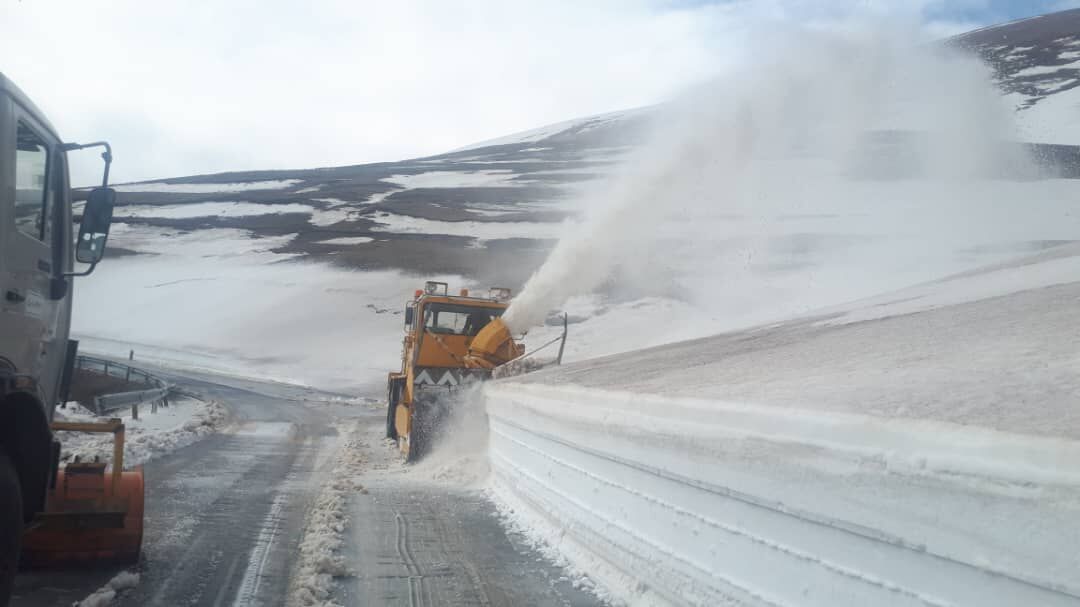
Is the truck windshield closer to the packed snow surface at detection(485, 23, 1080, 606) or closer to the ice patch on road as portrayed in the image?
the packed snow surface at detection(485, 23, 1080, 606)

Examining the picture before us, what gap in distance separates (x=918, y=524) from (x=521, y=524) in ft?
18.5

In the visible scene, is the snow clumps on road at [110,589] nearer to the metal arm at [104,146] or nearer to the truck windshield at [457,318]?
the metal arm at [104,146]

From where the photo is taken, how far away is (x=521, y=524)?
8.33 meters

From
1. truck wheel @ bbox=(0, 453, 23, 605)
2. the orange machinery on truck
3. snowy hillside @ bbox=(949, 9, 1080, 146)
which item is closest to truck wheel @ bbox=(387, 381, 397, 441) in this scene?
the orange machinery on truck

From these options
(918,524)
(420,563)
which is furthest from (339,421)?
(918,524)

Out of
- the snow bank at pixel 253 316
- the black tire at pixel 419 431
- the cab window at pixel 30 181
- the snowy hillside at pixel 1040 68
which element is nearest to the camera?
the cab window at pixel 30 181

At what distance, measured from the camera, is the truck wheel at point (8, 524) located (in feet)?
13.1

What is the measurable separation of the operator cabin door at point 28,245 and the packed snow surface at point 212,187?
108 metres

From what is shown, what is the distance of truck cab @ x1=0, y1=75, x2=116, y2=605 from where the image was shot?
4.23 metres

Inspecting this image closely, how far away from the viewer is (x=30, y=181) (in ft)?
15.6

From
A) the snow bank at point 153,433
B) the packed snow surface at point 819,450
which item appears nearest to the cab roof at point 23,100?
the packed snow surface at point 819,450

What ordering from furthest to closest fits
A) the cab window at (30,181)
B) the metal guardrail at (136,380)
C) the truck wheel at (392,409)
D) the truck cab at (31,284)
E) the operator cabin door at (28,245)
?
the metal guardrail at (136,380) < the truck wheel at (392,409) < the cab window at (30,181) < the operator cabin door at (28,245) < the truck cab at (31,284)

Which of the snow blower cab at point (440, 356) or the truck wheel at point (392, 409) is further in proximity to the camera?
the truck wheel at point (392, 409)

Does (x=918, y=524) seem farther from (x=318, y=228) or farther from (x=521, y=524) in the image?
(x=318, y=228)
